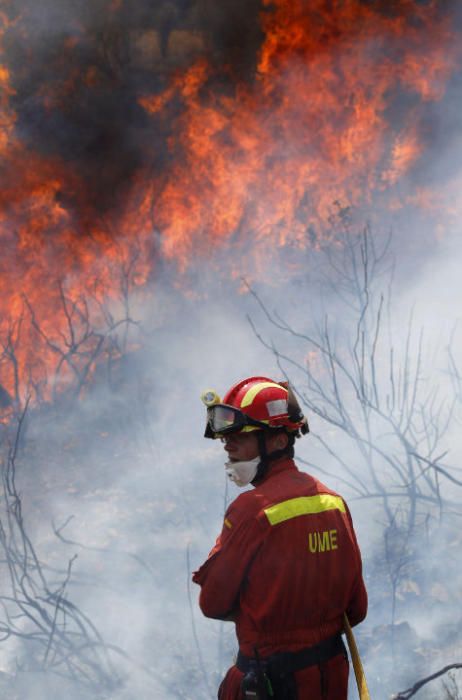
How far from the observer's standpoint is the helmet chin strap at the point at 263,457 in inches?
104

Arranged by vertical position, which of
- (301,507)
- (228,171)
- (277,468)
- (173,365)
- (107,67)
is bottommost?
(301,507)

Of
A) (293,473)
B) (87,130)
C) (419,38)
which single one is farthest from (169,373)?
(293,473)

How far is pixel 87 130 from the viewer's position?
12023 millimetres

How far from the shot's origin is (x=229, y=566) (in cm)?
239

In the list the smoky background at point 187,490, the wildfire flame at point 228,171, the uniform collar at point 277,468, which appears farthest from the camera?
the wildfire flame at point 228,171

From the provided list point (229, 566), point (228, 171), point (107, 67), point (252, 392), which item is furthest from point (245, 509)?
point (107, 67)

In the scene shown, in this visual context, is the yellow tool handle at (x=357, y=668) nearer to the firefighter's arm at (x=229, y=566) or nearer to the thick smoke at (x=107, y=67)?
the firefighter's arm at (x=229, y=566)

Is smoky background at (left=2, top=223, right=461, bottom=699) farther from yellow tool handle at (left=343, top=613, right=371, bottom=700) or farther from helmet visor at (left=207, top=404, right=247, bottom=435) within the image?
helmet visor at (left=207, top=404, right=247, bottom=435)

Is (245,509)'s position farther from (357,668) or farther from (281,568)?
(357,668)

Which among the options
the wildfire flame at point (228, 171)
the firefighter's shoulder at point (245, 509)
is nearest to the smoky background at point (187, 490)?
the wildfire flame at point (228, 171)

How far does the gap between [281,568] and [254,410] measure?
62 cm

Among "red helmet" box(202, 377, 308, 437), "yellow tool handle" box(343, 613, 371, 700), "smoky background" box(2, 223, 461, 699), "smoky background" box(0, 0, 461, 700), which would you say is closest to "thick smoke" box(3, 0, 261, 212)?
"smoky background" box(0, 0, 461, 700)

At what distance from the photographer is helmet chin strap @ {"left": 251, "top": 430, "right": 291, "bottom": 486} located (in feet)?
8.63

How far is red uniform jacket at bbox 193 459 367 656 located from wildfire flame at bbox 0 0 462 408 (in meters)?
9.25
